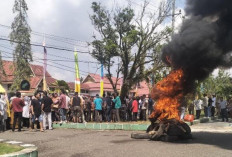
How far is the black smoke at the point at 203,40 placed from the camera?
980 cm

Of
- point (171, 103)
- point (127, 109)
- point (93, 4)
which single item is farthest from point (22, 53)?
point (171, 103)

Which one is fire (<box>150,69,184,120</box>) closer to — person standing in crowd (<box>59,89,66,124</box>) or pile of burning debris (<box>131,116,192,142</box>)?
pile of burning debris (<box>131,116,192,142</box>)

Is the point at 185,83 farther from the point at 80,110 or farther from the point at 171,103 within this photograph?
the point at 80,110

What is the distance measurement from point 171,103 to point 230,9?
3766 mm

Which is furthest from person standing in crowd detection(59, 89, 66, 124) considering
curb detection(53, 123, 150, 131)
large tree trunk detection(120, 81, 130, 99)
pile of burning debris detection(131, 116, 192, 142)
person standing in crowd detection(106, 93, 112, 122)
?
pile of burning debris detection(131, 116, 192, 142)

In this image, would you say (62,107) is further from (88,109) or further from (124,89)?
(124,89)

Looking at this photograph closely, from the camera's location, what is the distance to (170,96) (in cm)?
1123

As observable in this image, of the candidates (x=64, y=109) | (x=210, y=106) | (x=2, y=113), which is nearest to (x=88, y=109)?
(x=64, y=109)

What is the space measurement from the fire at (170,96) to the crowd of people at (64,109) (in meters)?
5.68

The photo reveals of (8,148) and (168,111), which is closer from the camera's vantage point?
(8,148)

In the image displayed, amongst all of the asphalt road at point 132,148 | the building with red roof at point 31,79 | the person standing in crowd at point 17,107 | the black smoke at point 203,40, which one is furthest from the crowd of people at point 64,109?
the building with red roof at point 31,79

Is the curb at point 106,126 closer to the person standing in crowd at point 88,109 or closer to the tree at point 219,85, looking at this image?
the person standing in crowd at point 88,109

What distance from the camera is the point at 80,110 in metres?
16.5

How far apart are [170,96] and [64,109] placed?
6985 mm
